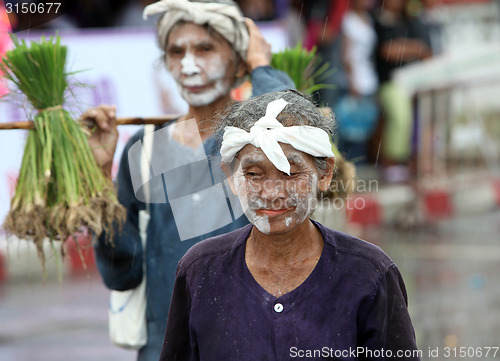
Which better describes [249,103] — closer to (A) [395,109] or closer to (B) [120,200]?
(B) [120,200]

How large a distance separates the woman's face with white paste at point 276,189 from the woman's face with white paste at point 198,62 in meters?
1.11

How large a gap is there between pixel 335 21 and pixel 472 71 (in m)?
2.39

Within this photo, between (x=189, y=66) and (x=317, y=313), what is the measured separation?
4.84 ft

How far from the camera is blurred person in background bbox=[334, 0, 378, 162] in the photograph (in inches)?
386

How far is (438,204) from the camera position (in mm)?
11344

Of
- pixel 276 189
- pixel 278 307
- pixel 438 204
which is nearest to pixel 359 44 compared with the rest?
pixel 438 204

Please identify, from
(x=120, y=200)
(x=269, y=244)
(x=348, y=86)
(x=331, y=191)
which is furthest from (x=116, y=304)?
(x=348, y=86)

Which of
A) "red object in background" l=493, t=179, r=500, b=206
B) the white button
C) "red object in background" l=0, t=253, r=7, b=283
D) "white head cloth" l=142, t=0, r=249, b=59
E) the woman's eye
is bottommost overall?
"red object in background" l=493, t=179, r=500, b=206

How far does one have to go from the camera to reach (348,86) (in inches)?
386

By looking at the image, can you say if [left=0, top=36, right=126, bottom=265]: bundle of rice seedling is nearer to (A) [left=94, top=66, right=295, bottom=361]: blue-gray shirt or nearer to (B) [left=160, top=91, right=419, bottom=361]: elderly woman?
(A) [left=94, top=66, right=295, bottom=361]: blue-gray shirt

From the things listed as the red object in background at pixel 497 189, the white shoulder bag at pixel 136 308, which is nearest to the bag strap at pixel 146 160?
the white shoulder bag at pixel 136 308

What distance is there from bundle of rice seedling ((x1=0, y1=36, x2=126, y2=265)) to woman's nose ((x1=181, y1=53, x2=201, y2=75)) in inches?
19.1

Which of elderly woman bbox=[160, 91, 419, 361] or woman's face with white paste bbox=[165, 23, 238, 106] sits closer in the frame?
elderly woman bbox=[160, 91, 419, 361]

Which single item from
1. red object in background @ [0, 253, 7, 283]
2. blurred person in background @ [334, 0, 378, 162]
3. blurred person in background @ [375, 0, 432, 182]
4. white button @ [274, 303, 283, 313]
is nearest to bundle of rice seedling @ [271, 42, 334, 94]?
white button @ [274, 303, 283, 313]
